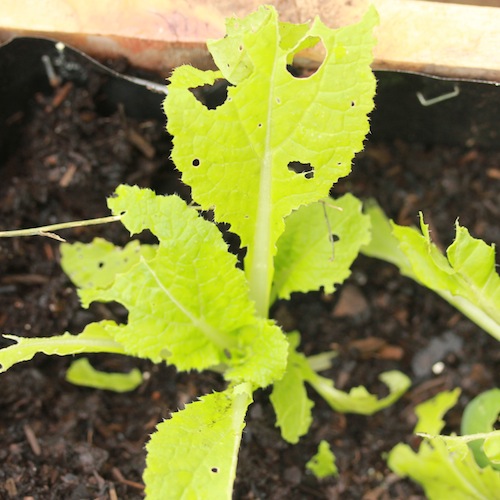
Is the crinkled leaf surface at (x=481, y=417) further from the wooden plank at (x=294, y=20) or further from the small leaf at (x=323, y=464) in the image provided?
the wooden plank at (x=294, y=20)

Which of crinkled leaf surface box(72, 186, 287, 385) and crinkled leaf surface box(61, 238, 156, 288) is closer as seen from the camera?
crinkled leaf surface box(72, 186, 287, 385)

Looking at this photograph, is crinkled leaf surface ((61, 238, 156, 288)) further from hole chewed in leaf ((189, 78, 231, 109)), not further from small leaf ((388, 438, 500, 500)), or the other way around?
small leaf ((388, 438, 500, 500))

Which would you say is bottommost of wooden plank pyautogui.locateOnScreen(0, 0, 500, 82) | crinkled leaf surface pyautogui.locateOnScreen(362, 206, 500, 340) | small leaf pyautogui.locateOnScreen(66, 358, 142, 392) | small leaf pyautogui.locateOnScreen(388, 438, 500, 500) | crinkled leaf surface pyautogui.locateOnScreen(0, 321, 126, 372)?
small leaf pyautogui.locateOnScreen(388, 438, 500, 500)

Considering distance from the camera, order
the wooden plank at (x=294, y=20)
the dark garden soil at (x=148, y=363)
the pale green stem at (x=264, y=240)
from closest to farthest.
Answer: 1. the pale green stem at (x=264, y=240)
2. the wooden plank at (x=294, y=20)
3. the dark garden soil at (x=148, y=363)

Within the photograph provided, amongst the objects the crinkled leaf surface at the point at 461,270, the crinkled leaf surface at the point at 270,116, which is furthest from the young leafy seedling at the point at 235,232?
the crinkled leaf surface at the point at 461,270

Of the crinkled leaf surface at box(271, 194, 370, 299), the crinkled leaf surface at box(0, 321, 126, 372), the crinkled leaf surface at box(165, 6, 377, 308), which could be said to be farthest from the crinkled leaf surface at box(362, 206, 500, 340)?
the crinkled leaf surface at box(0, 321, 126, 372)

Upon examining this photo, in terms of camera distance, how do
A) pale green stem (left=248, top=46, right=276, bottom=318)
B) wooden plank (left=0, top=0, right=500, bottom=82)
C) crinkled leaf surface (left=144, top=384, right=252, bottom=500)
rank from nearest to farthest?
crinkled leaf surface (left=144, top=384, right=252, bottom=500)
pale green stem (left=248, top=46, right=276, bottom=318)
wooden plank (left=0, top=0, right=500, bottom=82)
